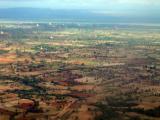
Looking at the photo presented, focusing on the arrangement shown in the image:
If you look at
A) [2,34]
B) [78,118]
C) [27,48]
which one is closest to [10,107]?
[78,118]

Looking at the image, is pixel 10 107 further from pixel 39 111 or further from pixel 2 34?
pixel 2 34

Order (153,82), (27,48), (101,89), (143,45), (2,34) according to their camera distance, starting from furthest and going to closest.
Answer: (2,34), (143,45), (27,48), (153,82), (101,89)

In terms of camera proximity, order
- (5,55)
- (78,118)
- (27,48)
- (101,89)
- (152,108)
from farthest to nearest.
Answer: (27,48)
(5,55)
(101,89)
(152,108)
(78,118)

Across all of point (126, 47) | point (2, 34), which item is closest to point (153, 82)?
point (126, 47)

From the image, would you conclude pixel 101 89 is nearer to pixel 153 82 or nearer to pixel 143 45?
pixel 153 82

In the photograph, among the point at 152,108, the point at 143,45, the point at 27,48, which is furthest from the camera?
the point at 143,45

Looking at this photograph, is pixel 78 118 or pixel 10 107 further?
pixel 10 107
